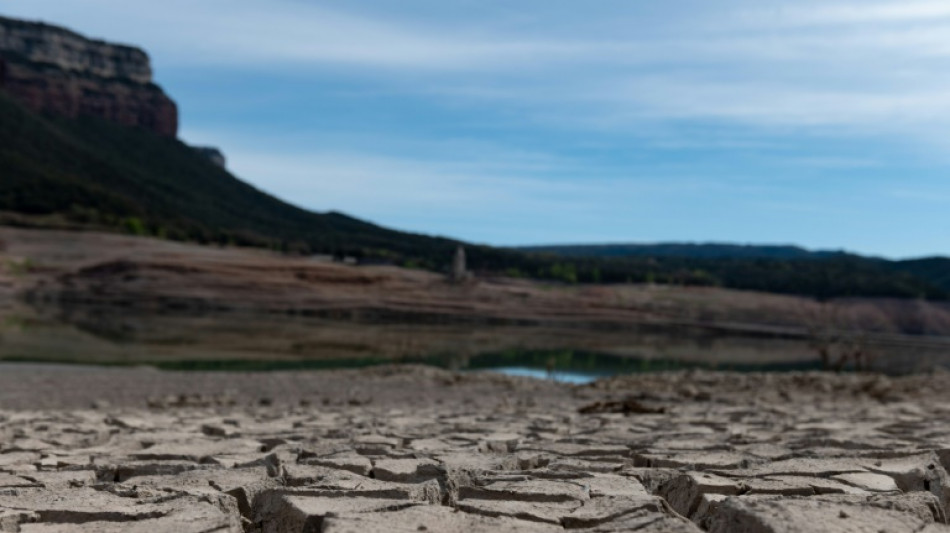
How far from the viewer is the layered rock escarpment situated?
105 meters

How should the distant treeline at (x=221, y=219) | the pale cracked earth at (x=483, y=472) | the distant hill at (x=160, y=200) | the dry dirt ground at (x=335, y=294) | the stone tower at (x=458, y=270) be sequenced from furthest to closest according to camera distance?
the distant hill at (x=160, y=200) → the distant treeline at (x=221, y=219) → the stone tower at (x=458, y=270) → the dry dirt ground at (x=335, y=294) → the pale cracked earth at (x=483, y=472)

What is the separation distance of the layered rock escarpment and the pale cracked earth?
10792cm

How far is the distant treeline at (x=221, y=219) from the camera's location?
70875mm

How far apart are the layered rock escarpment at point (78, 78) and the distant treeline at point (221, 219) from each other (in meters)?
5.89

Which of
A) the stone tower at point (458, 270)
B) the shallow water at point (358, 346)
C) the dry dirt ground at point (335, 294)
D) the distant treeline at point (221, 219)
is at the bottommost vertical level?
the shallow water at point (358, 346)

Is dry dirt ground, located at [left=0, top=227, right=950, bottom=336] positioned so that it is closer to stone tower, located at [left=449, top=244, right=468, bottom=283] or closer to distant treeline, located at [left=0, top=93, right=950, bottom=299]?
stone tower, located at [left=449, top=244, right=468, bottom=283]

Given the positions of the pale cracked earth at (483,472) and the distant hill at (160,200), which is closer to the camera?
the pale cracked earth at (483,472)

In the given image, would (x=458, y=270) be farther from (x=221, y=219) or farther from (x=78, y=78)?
(x=78, y=78)

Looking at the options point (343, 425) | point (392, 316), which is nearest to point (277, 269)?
point (392, 316)

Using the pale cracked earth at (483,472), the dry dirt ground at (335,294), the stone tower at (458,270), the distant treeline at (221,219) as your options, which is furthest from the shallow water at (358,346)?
the distant treeline at (221,219)

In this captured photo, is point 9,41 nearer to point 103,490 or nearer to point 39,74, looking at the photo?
point 39,74

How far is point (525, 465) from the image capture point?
409cm

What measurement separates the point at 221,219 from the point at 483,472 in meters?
84.5

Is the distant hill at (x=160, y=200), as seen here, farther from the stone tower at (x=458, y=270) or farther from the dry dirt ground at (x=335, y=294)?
the stone tower at (x=458, y=270)
